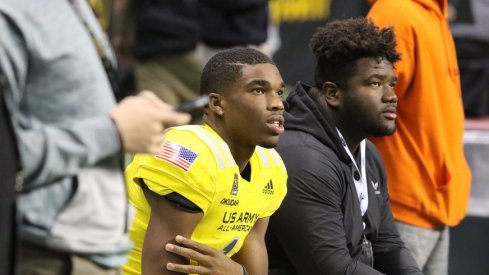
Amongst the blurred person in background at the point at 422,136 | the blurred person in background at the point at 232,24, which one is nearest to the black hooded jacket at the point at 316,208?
the blurred person in background at the point at 422,136

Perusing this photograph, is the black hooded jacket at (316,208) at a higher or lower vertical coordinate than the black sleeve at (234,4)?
higher

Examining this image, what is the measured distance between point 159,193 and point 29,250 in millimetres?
820

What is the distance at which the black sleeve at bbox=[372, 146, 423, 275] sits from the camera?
4422 millimetres

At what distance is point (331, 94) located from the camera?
14.1 ft

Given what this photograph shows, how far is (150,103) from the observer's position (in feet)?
8.87

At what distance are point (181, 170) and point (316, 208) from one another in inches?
26.9

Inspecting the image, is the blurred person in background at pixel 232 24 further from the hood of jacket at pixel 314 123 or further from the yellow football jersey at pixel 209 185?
the yellow football jersey at pixel 209 185

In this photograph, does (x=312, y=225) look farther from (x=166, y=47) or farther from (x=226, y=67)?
(x=166, y=47)

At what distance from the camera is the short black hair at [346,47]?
4.27 metres

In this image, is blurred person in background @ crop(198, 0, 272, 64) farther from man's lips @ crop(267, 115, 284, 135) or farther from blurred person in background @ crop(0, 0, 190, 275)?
blurred person in background @ crop(0, 0, 190, 275)

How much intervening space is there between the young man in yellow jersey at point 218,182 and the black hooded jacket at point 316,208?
155 mm

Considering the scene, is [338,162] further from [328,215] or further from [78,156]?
[78,156]

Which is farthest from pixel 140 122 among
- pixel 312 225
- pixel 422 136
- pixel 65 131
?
pixel 422 136

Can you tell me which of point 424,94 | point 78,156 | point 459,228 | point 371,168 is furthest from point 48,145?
point 459,228
